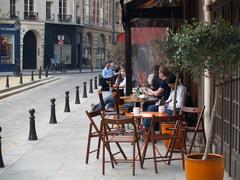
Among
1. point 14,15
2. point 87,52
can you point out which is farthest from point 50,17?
point 87,52

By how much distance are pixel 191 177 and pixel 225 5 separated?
2.98 meters

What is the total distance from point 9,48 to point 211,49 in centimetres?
4809

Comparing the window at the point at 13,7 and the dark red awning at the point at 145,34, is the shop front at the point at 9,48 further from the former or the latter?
the dark red awning at the point at 145,34

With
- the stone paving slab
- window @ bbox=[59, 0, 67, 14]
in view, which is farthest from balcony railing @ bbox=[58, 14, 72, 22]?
the stone paving slab

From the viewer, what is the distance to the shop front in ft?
170

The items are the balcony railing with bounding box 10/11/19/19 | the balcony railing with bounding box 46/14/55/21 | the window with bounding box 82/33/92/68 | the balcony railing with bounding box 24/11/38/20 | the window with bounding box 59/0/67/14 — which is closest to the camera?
the balcony railing with bounding box 10/11/19/19

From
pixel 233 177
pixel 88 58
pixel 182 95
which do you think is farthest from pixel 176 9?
pixel 88 58

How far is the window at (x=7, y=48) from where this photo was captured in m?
51.9

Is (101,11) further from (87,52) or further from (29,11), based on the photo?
(29,11)

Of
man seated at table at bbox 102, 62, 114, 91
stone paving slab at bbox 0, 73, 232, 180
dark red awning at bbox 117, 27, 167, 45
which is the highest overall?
dark red awning at bbox 117, 27, 167, 45

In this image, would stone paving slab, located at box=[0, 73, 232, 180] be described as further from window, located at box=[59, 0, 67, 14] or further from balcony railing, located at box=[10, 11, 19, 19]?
window, located at box=[59, 0, 67, 14]

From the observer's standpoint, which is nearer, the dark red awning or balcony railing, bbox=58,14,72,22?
the dark red awning

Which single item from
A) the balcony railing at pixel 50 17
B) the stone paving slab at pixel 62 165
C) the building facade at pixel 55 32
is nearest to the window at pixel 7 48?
the building facade at pixel 55 32

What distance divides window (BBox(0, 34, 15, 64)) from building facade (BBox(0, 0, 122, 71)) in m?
0.30
